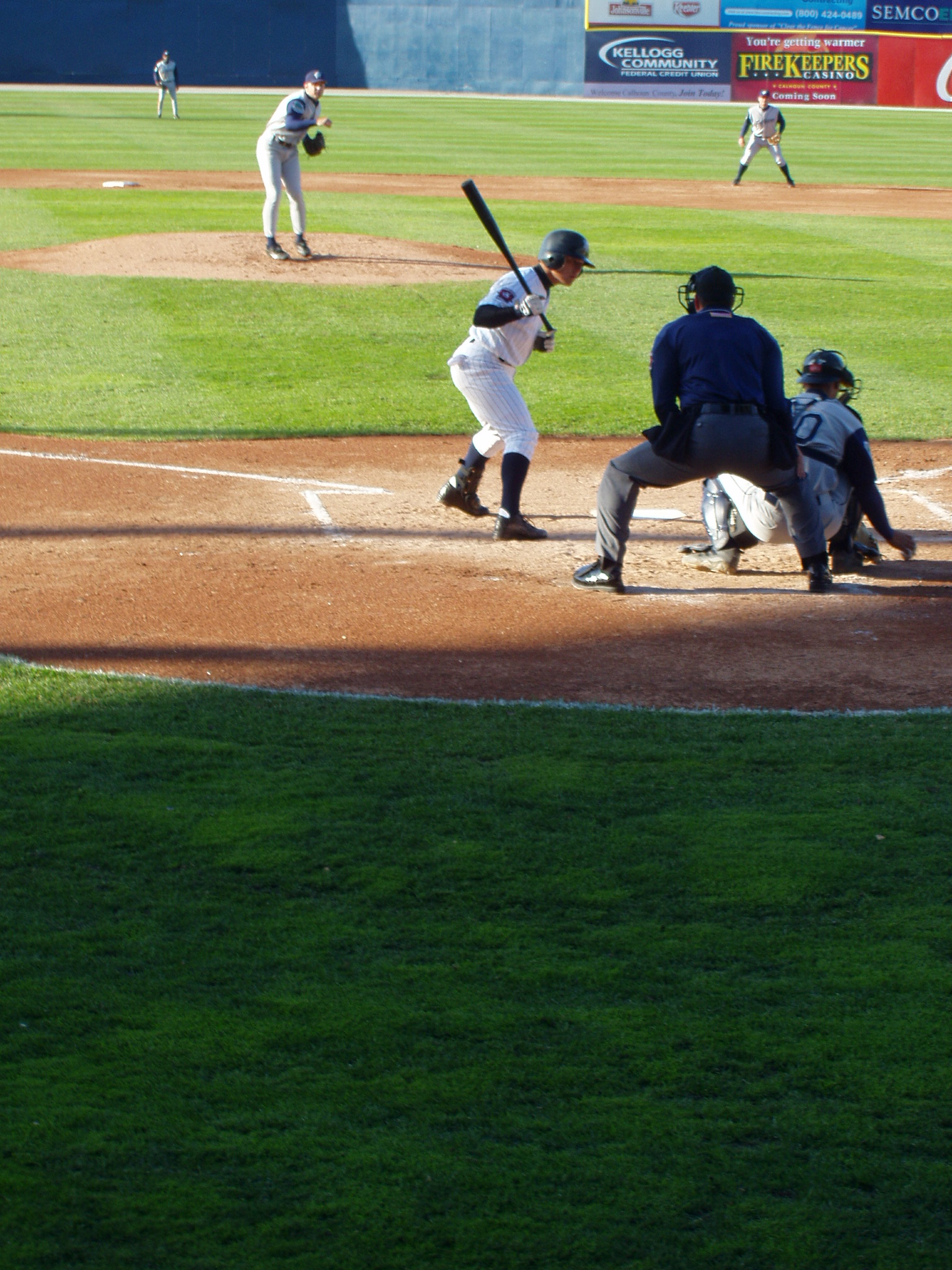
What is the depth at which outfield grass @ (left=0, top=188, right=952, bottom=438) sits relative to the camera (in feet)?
35.0

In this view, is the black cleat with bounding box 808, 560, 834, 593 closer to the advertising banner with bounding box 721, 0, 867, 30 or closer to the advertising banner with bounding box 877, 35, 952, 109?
the advertising banner with bounding box 721, 0, 867, 30

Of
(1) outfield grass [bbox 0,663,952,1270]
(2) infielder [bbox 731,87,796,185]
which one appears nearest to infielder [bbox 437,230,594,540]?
(1) outfield grass [bbox 0,663,952,1270]

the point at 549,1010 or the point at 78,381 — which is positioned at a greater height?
the point at 78,381

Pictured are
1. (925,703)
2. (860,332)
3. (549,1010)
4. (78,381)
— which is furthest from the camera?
(860,332)

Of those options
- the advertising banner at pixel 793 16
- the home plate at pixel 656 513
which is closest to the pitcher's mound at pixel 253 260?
the home plate at pixel 656 513

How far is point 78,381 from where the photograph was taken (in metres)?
11.5

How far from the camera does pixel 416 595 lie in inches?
262

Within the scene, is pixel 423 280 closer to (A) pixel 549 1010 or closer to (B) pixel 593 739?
(B) pixel 593 739

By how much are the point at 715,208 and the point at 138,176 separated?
10167mm

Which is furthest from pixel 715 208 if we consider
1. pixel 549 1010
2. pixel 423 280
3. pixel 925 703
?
pixel 549 1010

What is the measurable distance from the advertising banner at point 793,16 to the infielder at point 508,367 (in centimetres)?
4695

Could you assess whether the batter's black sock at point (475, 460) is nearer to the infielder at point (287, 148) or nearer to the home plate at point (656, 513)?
the home plate at point (656, 513)

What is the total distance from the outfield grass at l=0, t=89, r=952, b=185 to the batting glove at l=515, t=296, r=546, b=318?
20.8 metres

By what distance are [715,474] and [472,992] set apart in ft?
11.9
